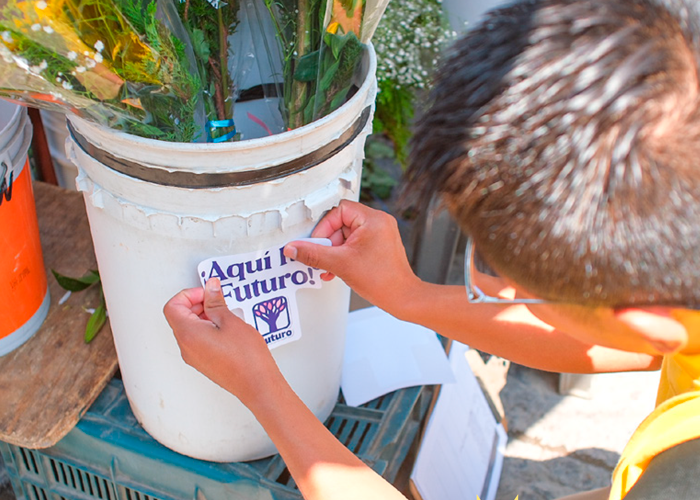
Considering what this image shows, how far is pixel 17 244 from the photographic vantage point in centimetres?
110

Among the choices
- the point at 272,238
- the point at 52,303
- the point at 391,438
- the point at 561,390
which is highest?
the point at 272,238

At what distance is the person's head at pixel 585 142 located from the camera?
0.55 meters

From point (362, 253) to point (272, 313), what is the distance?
158 mm

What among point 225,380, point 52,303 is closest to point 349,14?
point 225,380

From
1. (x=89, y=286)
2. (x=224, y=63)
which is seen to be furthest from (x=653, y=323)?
(x=89, y=286)

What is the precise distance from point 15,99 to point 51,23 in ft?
0.45

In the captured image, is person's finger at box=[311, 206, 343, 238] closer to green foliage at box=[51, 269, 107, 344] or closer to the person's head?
the person's head

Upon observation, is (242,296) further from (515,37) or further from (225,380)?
(515,37)

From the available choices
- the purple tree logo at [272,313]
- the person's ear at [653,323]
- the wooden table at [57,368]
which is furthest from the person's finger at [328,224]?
the wooden table at [57,368]

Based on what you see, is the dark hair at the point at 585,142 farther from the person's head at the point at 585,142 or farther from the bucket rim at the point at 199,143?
the bucket rim at the point at 199,143

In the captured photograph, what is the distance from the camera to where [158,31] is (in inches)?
30.2

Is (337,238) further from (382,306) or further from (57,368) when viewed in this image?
(57,368)

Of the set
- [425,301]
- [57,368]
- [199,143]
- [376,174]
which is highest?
[199,143]

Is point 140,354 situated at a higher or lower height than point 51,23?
lower
